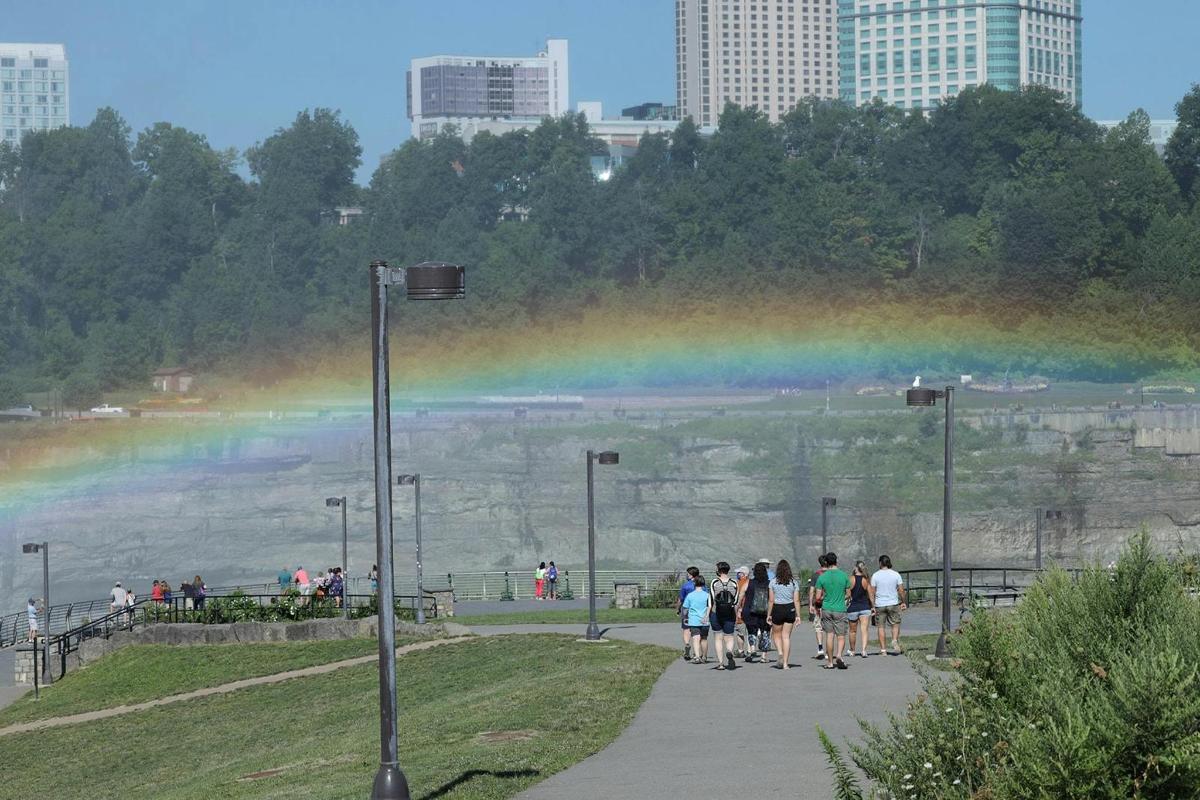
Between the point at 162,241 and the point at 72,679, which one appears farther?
the point at 162,241

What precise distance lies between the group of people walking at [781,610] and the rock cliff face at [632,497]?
2598 inches

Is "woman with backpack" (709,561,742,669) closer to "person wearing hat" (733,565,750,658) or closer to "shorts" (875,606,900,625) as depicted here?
"person wearing hat" (733,565,750,658)

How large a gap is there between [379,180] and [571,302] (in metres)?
47.8

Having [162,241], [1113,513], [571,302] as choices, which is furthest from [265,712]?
[162,241]

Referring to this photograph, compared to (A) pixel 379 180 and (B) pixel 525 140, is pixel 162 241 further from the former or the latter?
(B) pixel 525 140

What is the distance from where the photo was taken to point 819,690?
23.6 m

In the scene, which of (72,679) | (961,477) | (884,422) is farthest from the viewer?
(884,422)

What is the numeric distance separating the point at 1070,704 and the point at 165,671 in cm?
2775

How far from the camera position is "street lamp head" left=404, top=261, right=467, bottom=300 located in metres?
16.0

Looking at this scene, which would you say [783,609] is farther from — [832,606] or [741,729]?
[741,729]

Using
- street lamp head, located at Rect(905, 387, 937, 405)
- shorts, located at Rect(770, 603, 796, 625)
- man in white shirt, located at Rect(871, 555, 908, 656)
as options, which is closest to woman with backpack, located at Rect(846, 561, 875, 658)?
man in white shirt, located at Rect(871, 555, 908, 656)

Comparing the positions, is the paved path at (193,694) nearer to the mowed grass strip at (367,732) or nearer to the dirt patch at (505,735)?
the mowed grass strip at (367,732)

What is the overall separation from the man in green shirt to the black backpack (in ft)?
3.89

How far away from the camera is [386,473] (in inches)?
672
